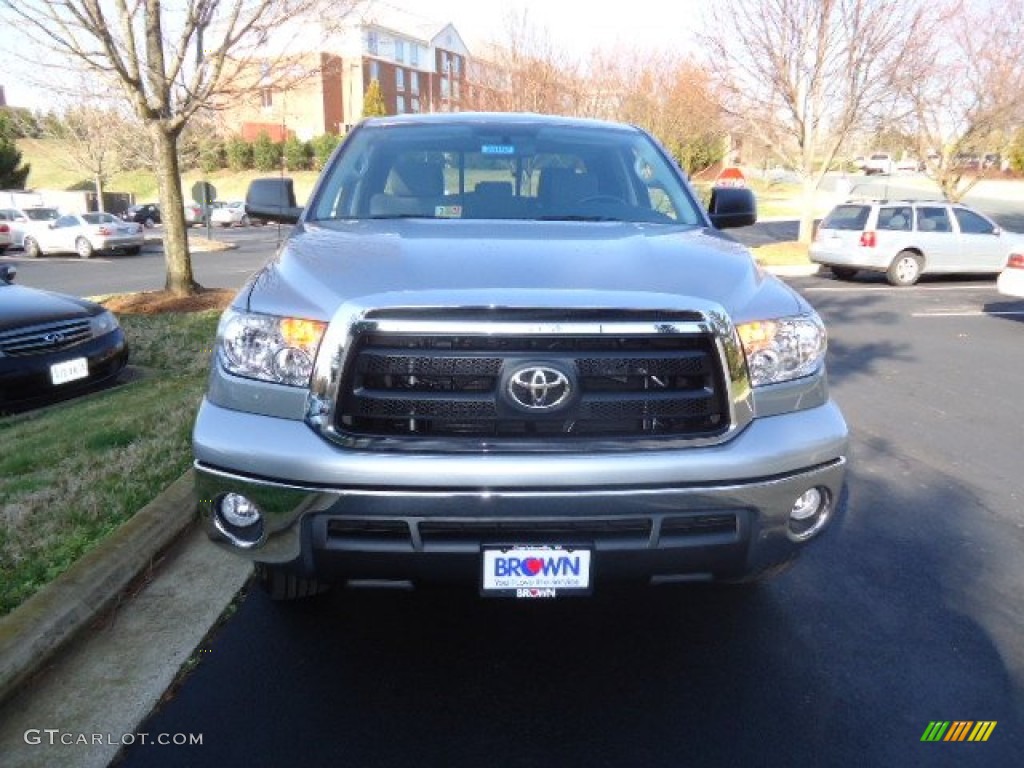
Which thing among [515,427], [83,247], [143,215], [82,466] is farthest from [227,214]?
[515,427]

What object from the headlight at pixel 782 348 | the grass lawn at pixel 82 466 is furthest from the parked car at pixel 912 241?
the headlight at pixel 782 348

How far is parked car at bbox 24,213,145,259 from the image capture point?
27.1 metres

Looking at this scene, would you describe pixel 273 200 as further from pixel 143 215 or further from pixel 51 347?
pixel 143 215

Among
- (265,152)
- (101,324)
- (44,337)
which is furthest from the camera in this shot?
(265,152)

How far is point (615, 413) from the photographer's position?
2412 millimetres

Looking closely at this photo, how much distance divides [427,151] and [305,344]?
1.86 metres

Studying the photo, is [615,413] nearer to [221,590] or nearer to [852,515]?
[221,590]

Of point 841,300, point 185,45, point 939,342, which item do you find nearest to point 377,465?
point 939,342

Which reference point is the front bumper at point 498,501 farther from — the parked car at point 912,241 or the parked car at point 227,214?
the parked car at point 227,214

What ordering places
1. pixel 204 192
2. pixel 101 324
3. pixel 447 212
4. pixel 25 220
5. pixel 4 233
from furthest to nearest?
1. pixel 4 233
2. pixel 25 220
3. pixel 204 192
4. pixel 101 324
5. pixel 447 212

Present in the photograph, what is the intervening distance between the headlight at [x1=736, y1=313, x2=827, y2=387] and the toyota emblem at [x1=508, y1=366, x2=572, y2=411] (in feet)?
1.90

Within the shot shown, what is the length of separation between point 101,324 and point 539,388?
19.9 feet

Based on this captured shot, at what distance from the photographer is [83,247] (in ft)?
90.0

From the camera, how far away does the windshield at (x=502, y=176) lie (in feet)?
12.1
